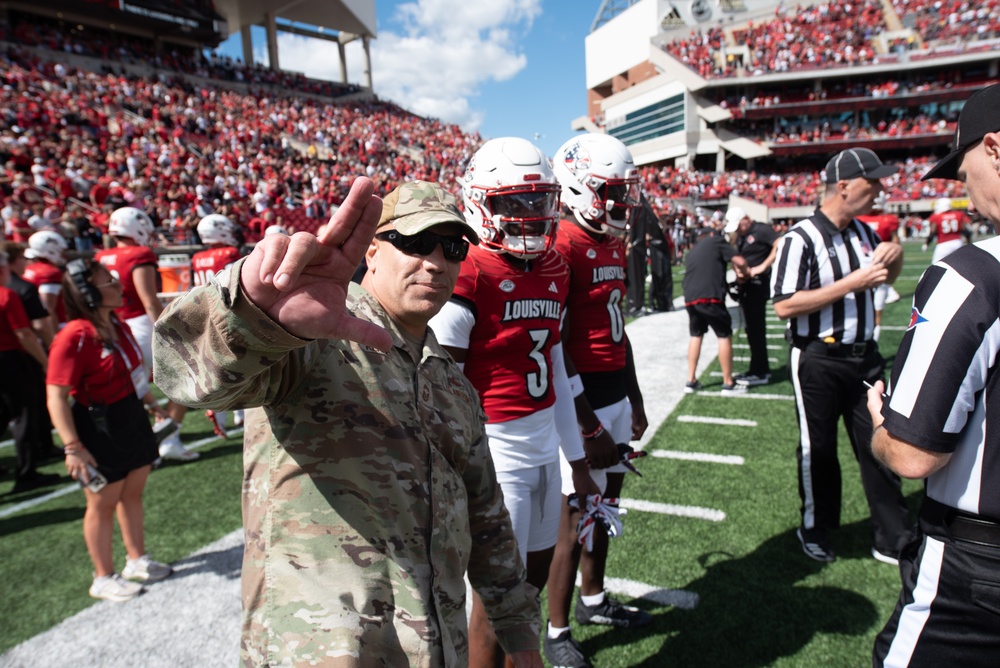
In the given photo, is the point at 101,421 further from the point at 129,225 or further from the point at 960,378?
the point at 960,378

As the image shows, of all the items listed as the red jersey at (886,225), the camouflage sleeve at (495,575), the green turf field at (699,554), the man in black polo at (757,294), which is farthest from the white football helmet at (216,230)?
the red jersey at (886,225)

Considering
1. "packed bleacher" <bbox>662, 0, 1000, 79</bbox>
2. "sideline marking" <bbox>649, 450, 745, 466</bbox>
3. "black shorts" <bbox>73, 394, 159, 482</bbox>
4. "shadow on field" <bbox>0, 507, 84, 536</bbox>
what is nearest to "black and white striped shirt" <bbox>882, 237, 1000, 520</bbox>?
"sideline marking" <bbox>649, 450, 745, 466</bbox>

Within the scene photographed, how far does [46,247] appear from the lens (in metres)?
6.56

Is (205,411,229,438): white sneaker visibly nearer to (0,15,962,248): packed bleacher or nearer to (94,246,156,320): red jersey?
(94,246,156,320): red jersey

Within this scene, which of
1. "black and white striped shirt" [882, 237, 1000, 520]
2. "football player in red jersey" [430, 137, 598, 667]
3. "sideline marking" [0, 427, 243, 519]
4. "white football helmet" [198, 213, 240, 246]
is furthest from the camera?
"white football helmet" [198, 213, 240, 246]

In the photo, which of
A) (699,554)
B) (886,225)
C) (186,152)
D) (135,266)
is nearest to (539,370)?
(699,554)

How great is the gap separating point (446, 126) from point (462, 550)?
44.6 metres

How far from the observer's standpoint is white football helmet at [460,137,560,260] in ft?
8.21

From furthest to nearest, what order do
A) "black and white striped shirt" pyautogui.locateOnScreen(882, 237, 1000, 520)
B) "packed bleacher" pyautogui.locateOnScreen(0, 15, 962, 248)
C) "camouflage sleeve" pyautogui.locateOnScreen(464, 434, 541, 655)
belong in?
"packed bleacher" pyautogui.locateOnScreen(0, 15, 962, 248) < "camouflage sleeve" pyautogui.locateOnScreen(464, 434, 541, 655) < "black and white striped shirt" pyautogui.locateOnScreen(882, 237, 1000, 520)

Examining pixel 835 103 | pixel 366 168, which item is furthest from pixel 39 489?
pixel 835 103

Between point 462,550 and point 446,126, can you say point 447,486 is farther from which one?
point 446,126

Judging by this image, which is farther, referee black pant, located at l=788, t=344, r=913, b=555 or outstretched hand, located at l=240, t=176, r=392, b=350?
referee black pant, located at l=788, t=344, r=913, b=555

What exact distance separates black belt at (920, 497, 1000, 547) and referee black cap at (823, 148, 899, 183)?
2271 mm

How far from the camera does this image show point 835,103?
43.2 m
